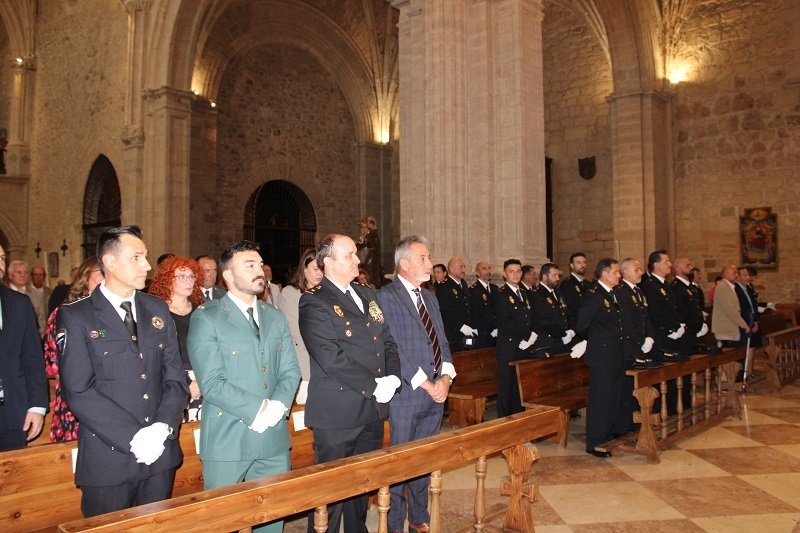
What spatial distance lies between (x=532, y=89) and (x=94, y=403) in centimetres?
741

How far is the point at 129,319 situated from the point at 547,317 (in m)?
4.87

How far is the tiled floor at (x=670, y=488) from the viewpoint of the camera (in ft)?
12.2

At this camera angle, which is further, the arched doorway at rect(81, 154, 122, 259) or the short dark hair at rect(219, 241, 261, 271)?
the arched doorway at rect(81, 154, 122, 259)

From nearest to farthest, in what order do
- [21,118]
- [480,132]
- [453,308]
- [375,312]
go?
1. [375,312]
2. [453,308]
3. [480,132]
4. [21,118]

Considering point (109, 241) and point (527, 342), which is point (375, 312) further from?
point (527, 342)

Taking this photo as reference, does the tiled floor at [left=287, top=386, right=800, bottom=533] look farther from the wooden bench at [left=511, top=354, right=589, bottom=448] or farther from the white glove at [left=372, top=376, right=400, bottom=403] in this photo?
the white glove at [left=372, top=376, right=400, bottom=403]

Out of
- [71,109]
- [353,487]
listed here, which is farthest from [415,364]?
[71,109]

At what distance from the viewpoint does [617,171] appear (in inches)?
512

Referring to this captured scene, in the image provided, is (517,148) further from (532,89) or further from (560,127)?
(560,127)

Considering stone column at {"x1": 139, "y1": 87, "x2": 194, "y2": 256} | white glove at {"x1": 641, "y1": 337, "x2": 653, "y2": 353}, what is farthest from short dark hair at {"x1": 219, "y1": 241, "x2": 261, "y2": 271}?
stone column at {"x1": 139, "y1": 87, "x2": 194, "y2": 256}

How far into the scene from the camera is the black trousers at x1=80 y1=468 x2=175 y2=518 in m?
2.37

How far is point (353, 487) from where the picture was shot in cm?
237

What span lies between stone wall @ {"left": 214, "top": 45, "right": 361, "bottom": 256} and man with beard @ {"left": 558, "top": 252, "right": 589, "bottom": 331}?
1016 cm

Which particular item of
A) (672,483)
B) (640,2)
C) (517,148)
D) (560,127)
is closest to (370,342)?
(672,483)
